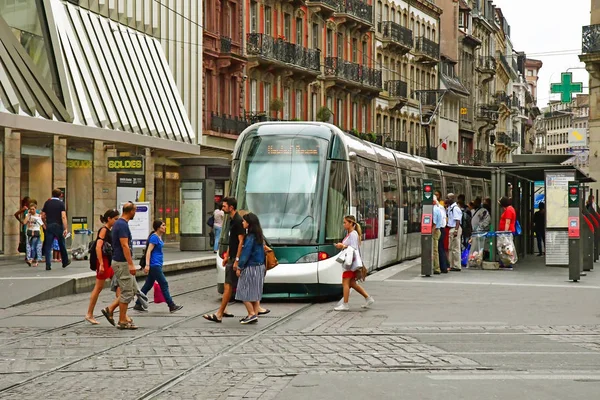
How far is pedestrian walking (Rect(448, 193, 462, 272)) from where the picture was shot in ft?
93.2

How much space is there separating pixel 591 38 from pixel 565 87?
1015 cm

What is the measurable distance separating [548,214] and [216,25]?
27.3 m

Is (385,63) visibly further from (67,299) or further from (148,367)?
(148,367)

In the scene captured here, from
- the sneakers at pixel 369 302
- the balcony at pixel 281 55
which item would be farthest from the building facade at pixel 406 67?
the sneakers at pixel 369 302

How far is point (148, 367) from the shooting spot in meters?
12.4

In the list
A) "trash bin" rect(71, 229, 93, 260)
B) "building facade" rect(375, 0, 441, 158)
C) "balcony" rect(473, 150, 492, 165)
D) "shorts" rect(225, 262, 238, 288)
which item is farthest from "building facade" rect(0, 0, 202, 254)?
"balcony" rect(473, 150, 492, 165)

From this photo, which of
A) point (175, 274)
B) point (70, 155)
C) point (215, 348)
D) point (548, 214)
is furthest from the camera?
point (70, 155)

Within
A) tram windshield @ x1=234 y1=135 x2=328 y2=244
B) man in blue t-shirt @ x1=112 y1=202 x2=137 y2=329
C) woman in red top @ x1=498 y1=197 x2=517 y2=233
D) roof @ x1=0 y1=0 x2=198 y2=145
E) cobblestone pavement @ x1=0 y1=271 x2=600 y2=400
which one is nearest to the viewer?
cobblestone pavement @ x1=0 y1=271 x2=600 y2=400

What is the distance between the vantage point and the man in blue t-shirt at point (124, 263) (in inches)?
656

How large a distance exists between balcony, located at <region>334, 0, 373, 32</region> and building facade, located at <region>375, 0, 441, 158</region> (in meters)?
3.60

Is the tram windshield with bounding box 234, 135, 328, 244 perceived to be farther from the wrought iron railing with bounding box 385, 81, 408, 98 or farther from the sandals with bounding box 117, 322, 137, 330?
the wrought iron railing with bounding box 385, 81, 408, 98

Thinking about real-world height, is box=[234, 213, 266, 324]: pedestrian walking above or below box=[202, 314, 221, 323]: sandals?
above

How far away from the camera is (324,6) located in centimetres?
6384

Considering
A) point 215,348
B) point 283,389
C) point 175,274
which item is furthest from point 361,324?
point 175,274
